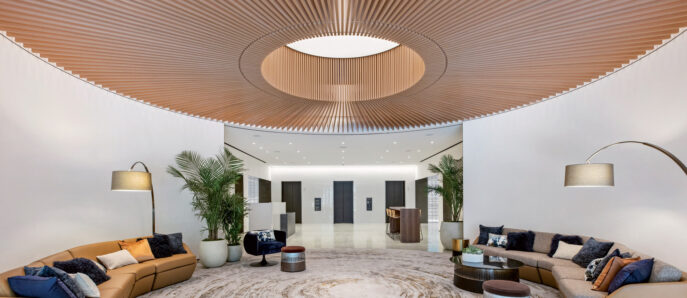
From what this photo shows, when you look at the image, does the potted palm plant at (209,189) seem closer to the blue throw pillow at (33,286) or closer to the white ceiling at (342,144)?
the white ceiling at (342,144)

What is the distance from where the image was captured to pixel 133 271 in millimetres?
5223

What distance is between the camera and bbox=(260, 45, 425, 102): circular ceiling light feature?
596cm

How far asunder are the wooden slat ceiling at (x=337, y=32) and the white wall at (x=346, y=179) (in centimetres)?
1402

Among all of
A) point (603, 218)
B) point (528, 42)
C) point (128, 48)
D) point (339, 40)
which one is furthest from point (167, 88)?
point (603, 218)

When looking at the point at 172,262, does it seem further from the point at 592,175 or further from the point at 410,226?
the point at 410,226

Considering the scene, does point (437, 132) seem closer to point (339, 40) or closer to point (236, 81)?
point (339, 40)

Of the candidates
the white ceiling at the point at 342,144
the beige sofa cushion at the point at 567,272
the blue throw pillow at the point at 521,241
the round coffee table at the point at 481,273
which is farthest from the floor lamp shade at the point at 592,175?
the white ceiling at the point at 342,144

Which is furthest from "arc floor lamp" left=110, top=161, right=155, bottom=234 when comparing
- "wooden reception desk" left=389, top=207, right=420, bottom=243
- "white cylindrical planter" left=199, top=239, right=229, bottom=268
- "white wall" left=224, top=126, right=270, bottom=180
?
"wooden reception desk" left=389, top=207, right=420, bottom=243

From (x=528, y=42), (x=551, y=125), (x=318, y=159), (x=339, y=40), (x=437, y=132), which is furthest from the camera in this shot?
(x=318, y=159)

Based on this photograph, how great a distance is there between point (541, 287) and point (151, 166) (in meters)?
7.32

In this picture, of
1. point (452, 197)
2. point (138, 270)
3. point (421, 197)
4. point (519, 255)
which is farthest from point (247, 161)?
point (519, 255)

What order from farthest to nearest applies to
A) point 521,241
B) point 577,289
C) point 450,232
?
point 450,232 → point 521,241 → point 577,289

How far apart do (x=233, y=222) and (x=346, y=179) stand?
1243 centimetres

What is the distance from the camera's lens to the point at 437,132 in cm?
1024
